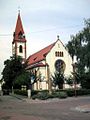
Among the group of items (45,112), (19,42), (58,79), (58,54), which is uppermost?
(19,42)

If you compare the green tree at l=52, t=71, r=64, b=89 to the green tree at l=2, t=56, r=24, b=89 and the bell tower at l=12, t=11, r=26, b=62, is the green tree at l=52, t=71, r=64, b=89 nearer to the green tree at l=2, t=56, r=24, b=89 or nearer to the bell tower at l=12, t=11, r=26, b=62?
the green tree at l=2, t=56, r=24, b=89

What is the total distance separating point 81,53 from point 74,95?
10.1 metres

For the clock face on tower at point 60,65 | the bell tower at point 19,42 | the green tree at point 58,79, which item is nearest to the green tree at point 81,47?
the green tree at point 58,79

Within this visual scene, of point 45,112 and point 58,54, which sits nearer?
point 45,112

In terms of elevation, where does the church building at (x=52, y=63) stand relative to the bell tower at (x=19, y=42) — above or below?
below

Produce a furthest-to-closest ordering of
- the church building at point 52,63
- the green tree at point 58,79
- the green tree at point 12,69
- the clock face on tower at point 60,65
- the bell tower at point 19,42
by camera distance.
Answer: the bell tower at point 19,42
the clock face on tower at point 60,65
the green tree at point 12,69
the church building at point 52,63
the green tree at point 58,79

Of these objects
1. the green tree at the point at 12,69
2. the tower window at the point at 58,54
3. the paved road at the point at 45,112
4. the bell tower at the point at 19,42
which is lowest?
the paved road at the point at 45,112

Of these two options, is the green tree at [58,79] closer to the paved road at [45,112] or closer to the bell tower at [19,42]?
the bell tower at [19,42]

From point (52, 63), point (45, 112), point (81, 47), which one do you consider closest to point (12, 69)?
point (52, 63)

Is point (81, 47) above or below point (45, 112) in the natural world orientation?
above

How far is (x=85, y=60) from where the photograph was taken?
1636 inches

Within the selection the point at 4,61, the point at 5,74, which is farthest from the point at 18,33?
the point at 5,74

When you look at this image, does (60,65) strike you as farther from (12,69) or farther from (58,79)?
(12,69)

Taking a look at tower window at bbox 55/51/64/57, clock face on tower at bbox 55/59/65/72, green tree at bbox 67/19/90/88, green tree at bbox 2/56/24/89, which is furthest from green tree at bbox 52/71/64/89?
green tree at bbox 67/19/90/88
